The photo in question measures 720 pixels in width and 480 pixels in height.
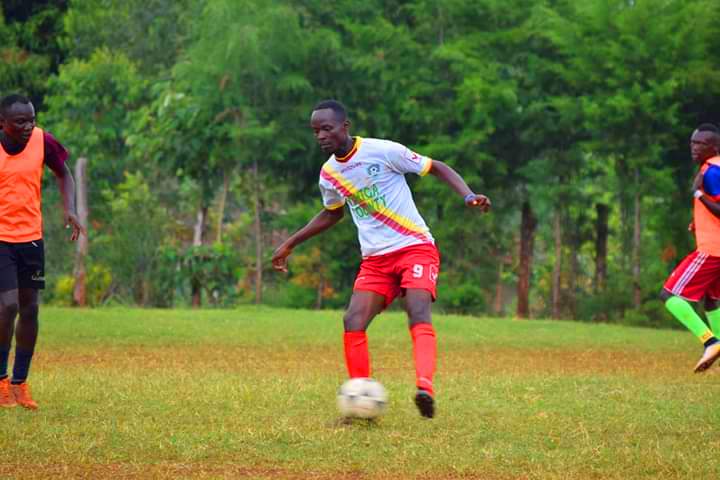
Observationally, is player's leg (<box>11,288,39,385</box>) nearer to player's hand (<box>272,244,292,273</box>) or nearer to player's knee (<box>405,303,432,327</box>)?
player's hand (<box>272,244,292,273</box>)

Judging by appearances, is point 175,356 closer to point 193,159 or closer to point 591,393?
point 591,393

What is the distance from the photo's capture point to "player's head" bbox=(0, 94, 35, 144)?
859cm

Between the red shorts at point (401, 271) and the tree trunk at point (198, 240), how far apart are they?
54.2ft

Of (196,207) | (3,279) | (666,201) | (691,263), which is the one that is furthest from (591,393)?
(196,207)

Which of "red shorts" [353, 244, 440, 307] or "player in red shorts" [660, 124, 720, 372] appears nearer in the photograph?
"red shorts" [353, 244, 440, 307]

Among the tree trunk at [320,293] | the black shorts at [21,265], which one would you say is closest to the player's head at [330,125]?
the black shorts at [21,265]

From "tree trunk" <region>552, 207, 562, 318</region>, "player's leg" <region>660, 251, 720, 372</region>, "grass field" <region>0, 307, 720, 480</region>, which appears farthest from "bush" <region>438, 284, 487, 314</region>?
"player's leg" <region>660, 251, 720, 372</region>

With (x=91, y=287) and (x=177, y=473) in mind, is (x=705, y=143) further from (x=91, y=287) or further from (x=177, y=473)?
(x=91, y=287)

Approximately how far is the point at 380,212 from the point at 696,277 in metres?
4.79

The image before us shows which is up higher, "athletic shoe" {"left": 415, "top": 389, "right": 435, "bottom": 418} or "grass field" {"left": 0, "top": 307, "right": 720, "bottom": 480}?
"athletic shoe" {"left": 415, "top": 389, "right": 435, "bottom": 418}

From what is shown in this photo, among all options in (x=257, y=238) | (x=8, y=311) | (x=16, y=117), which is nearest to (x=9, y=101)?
(x=16, y=117)

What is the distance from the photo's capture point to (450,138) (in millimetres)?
24797

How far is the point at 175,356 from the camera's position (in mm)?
13727

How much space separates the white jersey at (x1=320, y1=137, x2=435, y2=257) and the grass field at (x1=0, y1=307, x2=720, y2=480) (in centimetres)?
124
